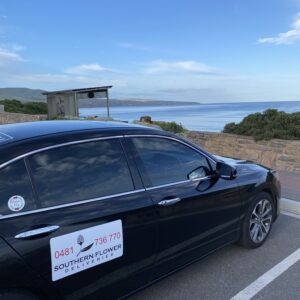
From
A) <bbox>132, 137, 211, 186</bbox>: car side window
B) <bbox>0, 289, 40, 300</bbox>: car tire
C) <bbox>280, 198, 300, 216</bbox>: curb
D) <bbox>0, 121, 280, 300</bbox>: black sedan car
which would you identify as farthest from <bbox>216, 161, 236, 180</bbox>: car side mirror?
<bbox>280, 198, 300, 216</bbox>: curb

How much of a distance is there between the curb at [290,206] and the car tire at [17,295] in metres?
4.48

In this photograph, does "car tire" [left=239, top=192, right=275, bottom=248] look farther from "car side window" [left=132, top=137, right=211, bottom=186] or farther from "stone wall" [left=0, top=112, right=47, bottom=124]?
"stone wall" [left=0, top=112, right=47, bottom=124]

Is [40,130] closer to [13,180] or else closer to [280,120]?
[13,180]

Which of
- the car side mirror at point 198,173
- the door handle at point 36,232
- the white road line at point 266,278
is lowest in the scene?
the white road line at point 266,278

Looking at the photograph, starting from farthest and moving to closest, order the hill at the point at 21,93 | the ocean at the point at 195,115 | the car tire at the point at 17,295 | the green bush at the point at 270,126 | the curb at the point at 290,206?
the hill at the point at 21,93, the ocean at the point at 195,115, the green bush at the point at 270,126, the curb at the point at 290,206, the car tire at the point at 17,295

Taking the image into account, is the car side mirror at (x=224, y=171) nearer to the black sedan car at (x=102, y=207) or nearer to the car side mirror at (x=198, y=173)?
the black sedan car at (x=102, y=207)

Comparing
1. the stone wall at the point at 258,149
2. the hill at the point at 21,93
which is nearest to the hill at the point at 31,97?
the hill at the point at 21,93

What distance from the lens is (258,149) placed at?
30.6 ft

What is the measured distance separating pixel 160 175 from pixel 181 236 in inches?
22.0

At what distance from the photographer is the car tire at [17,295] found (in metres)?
2.35

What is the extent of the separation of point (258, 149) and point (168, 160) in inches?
242

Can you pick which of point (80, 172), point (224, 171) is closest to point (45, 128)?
point (80, 172)

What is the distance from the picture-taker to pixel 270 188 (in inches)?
188

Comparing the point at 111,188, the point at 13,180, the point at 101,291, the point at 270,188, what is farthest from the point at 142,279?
the point at 270,188
